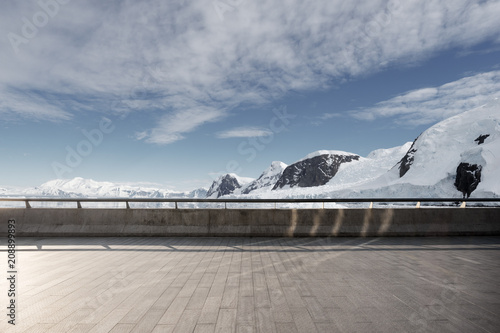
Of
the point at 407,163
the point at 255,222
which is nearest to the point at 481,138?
the point at 407,163

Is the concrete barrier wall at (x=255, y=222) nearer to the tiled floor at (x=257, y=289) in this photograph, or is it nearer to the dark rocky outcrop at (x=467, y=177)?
the tiled floor at (x=257, y=289)

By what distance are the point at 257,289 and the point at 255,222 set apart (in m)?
6.92

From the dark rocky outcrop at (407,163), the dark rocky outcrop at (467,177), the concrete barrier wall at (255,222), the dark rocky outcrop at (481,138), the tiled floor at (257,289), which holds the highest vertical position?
the dark rocky outcrop at (481,138)

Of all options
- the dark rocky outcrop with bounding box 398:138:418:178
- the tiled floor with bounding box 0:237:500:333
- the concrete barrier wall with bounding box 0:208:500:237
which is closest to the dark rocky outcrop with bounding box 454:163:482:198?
the dark rocky outcrop with bounding box 398:138:418:178

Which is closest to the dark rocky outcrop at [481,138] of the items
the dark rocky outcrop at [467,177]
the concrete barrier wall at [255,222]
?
the dark rocky outcrop at [467,177]

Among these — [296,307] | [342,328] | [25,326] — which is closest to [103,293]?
[25,326]

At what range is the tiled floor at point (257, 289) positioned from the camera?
14.3ft

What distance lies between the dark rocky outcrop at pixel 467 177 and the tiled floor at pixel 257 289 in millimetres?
149655

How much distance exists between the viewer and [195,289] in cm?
584

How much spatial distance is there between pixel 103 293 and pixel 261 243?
6.14m

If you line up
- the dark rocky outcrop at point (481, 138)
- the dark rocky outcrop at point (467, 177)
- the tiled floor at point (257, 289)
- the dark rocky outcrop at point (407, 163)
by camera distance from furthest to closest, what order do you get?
the dark rocky outcrop at point (407, 163) < the dark rocky outcrop at point (481, 138) < the dark rocky outcrop at point (467, 177) < the tiled floor at point (257, 289)

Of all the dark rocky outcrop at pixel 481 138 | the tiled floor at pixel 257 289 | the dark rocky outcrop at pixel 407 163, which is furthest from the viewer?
the dark rocky outcrop at pixel 407 163

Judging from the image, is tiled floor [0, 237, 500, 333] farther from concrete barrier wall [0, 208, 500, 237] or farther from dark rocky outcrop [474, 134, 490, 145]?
dark rocky outcrop [474, 134, 490, 145]

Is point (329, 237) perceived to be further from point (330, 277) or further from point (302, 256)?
point (330, 277)
